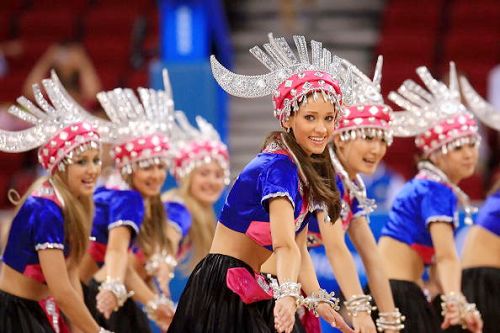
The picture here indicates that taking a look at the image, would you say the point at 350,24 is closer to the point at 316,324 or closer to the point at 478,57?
the point at 478,57

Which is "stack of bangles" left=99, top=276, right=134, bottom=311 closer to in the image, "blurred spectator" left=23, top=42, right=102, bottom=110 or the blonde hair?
the blonde hair

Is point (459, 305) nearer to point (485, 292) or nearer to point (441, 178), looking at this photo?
point (485, 292)

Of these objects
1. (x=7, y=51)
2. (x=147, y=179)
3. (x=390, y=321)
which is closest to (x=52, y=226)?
(x=147, y=179)

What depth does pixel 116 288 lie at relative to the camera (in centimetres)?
630

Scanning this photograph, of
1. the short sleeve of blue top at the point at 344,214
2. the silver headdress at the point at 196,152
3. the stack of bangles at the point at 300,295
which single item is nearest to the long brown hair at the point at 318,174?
the stack of bangles at the point at 300,295

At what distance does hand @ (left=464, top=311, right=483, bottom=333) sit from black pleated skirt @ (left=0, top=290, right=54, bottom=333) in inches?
83.3

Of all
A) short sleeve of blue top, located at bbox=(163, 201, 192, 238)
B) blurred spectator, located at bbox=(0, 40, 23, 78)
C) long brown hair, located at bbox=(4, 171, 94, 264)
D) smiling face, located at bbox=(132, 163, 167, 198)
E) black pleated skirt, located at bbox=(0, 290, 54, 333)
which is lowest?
black pleated skirt, located at bbox=(0, 290, 54, 333)

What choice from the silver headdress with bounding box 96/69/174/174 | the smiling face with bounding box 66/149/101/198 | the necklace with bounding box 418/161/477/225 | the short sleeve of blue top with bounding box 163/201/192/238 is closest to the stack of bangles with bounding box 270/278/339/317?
the smiling face with bounding box 66/149/101/198

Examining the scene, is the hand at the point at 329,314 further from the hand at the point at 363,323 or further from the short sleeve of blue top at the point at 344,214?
the short sleeve of blue top at the point at 344,214

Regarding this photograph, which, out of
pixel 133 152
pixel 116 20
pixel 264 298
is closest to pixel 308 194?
pixel 264 298

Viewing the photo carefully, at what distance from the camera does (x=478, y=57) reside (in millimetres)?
11531

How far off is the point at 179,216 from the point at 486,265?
186 cm

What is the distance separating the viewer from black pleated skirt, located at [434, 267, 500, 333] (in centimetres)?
670

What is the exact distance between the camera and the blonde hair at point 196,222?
7.58 metres
